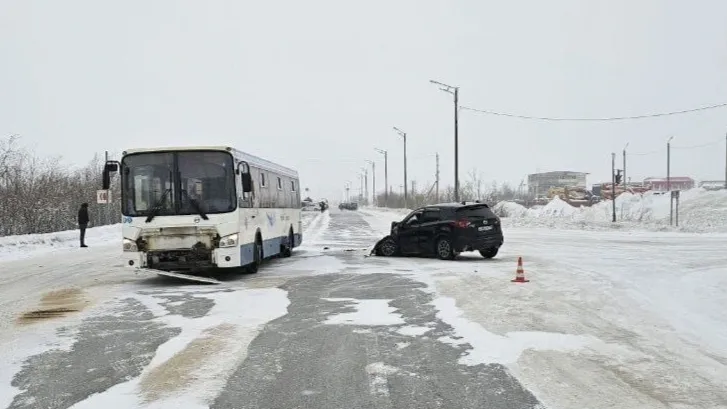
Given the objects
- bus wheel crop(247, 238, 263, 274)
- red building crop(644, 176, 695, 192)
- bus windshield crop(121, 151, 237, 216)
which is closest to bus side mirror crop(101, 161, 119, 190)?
bus windshield crop(121, 151, 237, 216)

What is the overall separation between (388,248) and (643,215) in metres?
34.5

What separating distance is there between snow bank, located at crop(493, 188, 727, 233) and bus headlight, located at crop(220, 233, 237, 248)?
29443mm

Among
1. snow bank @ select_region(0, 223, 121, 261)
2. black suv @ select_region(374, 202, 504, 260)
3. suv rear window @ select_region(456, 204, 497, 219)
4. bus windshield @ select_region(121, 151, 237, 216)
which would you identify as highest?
bus windshield @ select_region(121, 151, 237, 216)

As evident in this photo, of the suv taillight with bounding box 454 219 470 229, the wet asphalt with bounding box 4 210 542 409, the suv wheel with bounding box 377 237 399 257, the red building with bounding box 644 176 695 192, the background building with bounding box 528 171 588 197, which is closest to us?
the wet asphalt with bounding box 4 210 542 409

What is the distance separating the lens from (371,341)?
8133 millimetres

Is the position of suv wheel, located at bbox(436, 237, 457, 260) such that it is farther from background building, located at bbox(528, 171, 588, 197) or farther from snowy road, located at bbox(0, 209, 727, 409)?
background building, located at bbox(528, 171, 588, 197)

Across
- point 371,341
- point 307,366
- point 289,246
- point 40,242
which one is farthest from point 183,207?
point 40,242

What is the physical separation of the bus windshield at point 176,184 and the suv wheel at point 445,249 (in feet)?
24.5

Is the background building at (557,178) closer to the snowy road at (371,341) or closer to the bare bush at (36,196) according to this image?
the bare bush at (36,196)

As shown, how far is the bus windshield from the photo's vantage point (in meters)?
14.3

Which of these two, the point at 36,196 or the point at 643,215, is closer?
the point at 36,196

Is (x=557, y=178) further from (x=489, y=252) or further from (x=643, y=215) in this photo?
(x=489, y=252)

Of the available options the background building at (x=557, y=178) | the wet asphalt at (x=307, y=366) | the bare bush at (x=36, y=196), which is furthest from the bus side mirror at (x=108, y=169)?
the background building at (x=557, y=178)

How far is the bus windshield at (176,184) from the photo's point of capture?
14.3 metres
